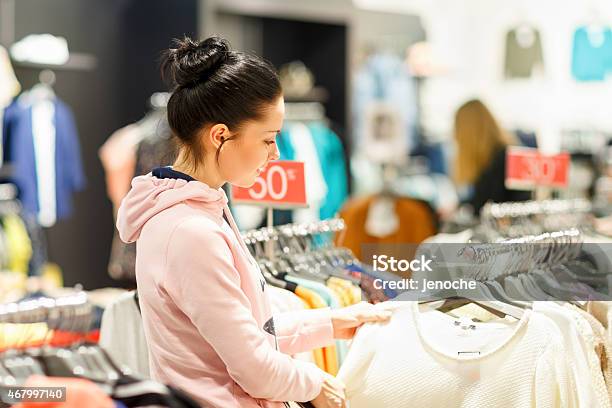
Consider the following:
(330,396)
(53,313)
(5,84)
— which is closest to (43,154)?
(5,84)

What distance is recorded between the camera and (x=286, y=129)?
5.66 meters

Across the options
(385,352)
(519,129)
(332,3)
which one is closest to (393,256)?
(385,352)

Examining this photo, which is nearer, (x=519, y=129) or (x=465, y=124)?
(x=465, y=124)

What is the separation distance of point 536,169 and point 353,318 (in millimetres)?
1857

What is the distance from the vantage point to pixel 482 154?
505 cm

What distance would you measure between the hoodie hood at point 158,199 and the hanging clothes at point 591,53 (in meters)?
5.68

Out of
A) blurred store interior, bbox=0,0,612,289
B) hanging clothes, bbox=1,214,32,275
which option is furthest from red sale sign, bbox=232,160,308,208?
hanging clothes, bbox=1,214,32,275

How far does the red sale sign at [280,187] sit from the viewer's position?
8.17ft

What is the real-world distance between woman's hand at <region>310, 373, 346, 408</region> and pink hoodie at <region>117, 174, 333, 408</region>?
0.07 metres

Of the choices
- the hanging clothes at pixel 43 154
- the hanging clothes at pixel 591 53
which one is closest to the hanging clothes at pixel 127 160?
the hanging clothes at pixel 43 154

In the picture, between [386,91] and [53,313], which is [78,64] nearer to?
[386,91]

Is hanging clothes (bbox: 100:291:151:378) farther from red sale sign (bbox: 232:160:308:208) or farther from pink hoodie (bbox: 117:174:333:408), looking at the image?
pink hoodie (bbox: 117:174:333:408)

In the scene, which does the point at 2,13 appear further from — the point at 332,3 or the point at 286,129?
the point at 332,3

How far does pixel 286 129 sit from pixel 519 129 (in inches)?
80.9
